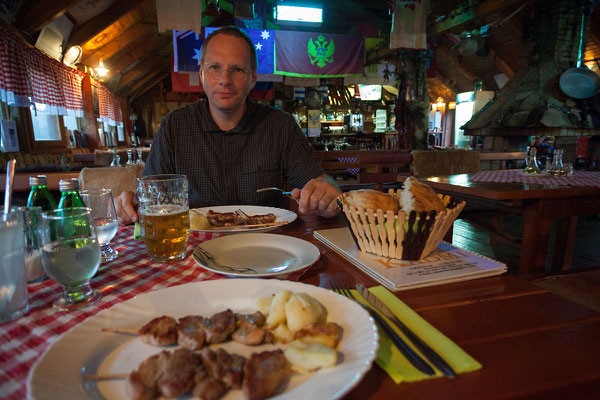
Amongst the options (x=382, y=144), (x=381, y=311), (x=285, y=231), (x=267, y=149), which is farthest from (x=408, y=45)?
(x=382, y=144)

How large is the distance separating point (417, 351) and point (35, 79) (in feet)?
22.6

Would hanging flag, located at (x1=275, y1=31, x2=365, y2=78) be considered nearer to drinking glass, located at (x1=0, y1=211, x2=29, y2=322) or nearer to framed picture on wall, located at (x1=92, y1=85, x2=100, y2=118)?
framed picture on wall, located at (x1=92, y1=85, x2=100, y2=118)

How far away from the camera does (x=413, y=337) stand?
1.78ft

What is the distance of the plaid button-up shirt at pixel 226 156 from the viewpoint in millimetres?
2027

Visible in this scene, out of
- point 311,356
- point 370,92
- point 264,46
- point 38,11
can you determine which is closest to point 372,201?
point 311,356

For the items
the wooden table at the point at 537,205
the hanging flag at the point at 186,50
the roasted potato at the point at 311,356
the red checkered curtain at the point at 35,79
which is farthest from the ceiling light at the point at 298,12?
the roasted potato at the point at 311,356

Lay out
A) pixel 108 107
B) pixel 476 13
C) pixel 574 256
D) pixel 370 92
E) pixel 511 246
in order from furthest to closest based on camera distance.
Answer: pixel 370 92 < pixel 108 107 < pixel 476 13 < pixel 511 246 < pixel 574 256

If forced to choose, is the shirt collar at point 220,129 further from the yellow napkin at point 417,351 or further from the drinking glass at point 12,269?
the yellow napkin at point 417,351

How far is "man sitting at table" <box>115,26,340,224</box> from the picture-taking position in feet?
6.39

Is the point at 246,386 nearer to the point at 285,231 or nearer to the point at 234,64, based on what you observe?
the point at 285,231

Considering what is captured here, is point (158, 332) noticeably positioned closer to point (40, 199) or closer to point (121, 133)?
point (40, 199)

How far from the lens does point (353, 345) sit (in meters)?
0.48

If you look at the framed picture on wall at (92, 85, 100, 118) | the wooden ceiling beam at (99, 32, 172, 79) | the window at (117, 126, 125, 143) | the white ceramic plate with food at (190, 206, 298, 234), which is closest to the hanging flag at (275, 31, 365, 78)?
the wooden ceiling beam at (99, 32, 172, 79)

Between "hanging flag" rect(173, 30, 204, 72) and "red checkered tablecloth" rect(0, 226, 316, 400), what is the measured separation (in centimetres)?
642
